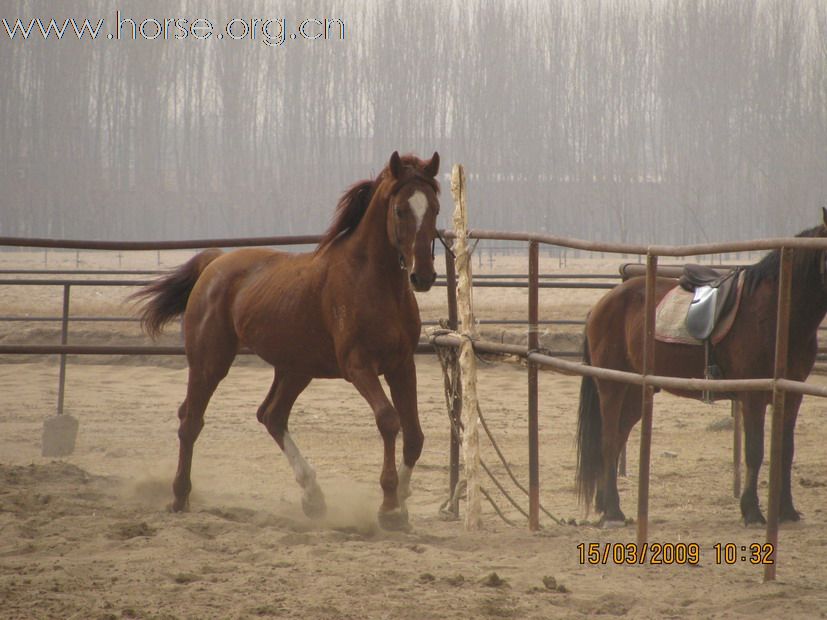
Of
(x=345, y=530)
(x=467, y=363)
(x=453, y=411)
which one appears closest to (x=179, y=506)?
(x=345, y=530)

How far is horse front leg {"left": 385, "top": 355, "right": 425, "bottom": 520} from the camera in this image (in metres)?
4.60

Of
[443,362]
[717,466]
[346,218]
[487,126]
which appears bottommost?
[717,466]

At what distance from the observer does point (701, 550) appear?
13.0ft

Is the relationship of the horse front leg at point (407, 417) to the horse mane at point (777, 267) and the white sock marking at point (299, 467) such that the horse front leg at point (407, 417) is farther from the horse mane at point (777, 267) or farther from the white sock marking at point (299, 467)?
the horse mane at point (777, 267)

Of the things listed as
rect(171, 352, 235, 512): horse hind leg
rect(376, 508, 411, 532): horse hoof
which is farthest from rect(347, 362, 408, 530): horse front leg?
rect(171, 352, 235, 512): horse hind leg

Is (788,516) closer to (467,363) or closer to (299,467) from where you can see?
(467,363)

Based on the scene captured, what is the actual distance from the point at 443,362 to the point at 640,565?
64.4 inches

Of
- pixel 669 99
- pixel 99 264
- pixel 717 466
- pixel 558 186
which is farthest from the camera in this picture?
pixel 669 99

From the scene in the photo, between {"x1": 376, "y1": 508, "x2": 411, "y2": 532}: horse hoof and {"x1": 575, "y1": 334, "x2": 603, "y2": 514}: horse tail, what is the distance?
1.18 m

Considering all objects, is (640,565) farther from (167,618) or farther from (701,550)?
(167,618)

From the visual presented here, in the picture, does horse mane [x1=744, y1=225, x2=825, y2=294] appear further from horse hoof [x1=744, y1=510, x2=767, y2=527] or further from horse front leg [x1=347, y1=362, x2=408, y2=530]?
horse front leg [x1=347, y1=362, x2=408, y2=530]

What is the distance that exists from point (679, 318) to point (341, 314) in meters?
1.81

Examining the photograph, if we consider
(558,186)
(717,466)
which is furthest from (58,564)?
(558,186)

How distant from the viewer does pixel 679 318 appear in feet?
16.2
